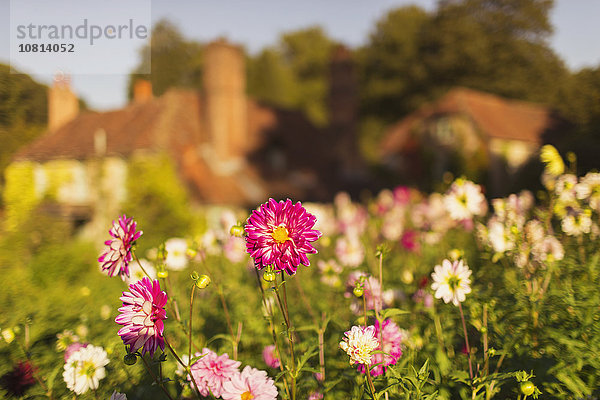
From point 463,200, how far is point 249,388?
6.67ft

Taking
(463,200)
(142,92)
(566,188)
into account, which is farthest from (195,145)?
(566,188)

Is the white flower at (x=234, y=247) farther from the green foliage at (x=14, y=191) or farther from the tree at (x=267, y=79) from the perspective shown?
the tree at (x=267, y=79)

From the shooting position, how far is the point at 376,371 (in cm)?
191

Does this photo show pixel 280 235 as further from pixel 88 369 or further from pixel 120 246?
pixel 88 369

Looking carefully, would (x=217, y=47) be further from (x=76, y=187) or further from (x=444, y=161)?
(x=444, y=161)

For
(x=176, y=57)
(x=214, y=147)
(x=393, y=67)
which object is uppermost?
(x=176, y=57)

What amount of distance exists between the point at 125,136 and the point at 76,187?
2.47 m

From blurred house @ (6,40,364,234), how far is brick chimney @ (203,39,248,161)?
0.13ft

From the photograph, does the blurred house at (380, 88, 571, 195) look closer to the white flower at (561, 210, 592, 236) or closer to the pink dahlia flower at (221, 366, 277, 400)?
the white flower at (561, 210, 592, 236)

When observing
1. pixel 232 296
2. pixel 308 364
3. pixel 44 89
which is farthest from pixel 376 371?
pixel 44 89

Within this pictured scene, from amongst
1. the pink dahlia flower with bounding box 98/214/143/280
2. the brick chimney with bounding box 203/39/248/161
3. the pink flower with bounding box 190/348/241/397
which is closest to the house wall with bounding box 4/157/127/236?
the brick chimney with bounding box 203/39/248/161

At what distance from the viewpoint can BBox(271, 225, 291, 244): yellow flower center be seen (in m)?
1.57

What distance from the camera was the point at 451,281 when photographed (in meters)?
2.05

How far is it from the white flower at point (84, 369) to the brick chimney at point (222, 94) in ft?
46.2
